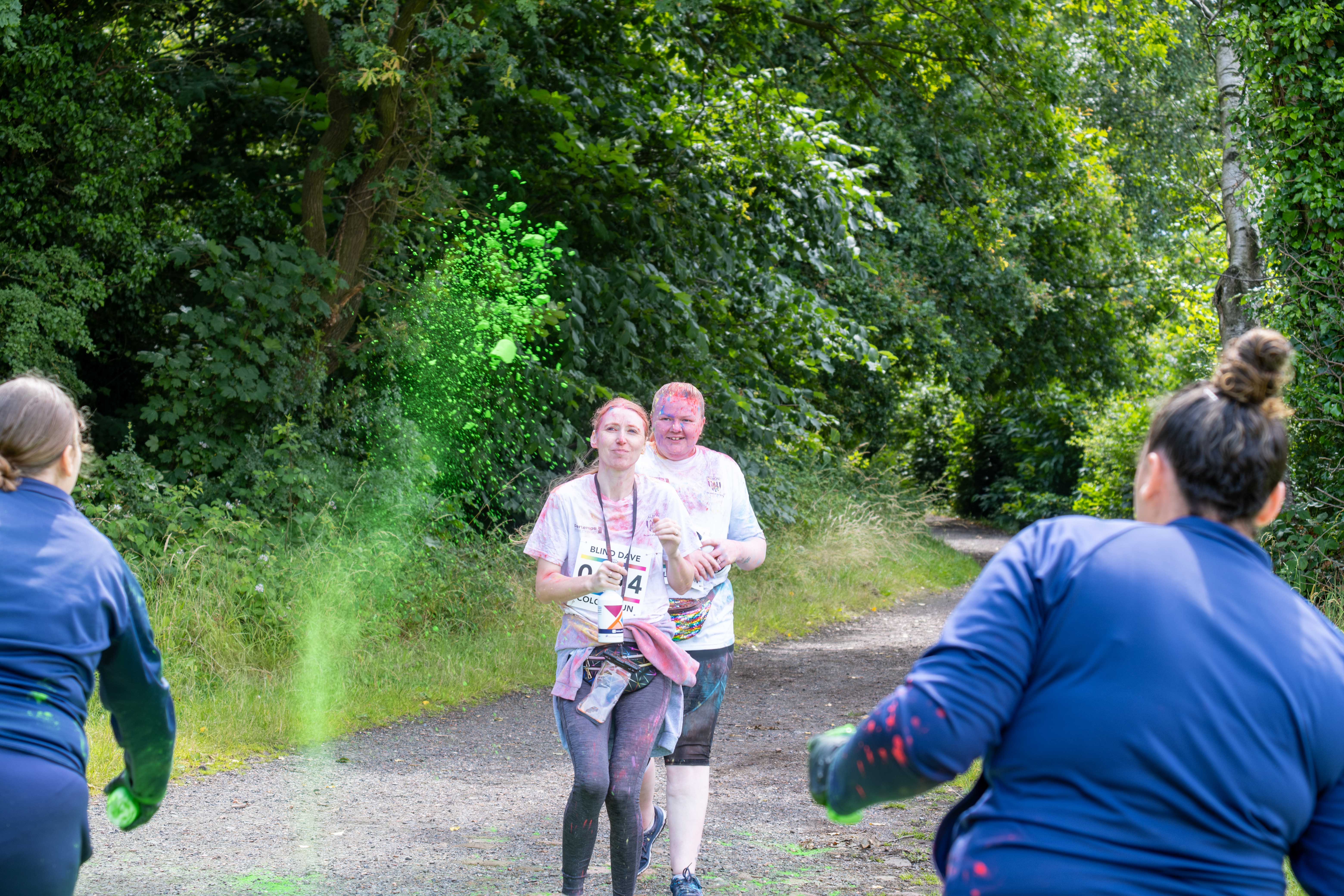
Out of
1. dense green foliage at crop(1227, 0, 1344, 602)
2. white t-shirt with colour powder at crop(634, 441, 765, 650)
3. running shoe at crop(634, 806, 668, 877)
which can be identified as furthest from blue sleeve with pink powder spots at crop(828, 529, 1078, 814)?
dense green foliage at crop(1227, 0, 1344, 602)

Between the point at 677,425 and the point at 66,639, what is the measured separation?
2.79 m

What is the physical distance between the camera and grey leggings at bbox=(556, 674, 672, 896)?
13.1ft

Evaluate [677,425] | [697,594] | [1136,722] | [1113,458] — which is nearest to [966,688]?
[1136,722]

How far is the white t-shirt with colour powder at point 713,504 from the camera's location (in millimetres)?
4641

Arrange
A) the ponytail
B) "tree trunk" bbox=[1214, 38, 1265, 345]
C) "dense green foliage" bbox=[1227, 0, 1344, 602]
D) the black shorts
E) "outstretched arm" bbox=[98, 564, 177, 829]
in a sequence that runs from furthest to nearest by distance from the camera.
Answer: "tree trunk" bbox=[1214, 38, 1265, 345], "dense green foliage" bbox=[1227, 0, 1344, 602], the black shorts, "outstretched arm" bbox=[98, 564, 177, 829], the ponytail

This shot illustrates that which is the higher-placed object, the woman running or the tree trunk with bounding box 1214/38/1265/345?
the tree trunk with bounding box 1214/38/1265/345

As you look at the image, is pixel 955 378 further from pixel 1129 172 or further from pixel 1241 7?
pixel 1241 7

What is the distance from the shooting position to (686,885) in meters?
4.48

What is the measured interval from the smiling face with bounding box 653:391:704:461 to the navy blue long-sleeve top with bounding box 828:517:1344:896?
2.95 metres

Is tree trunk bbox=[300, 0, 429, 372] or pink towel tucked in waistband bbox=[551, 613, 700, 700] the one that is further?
tree trunk bbox=[300, 0, 429, 372]

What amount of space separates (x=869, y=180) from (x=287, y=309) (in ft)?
37.8

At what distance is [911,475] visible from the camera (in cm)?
4053

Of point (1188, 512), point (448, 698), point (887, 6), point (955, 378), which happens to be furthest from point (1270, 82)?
point (955, 378)

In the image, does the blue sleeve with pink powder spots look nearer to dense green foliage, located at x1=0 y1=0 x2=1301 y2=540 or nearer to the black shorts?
the black shorts
